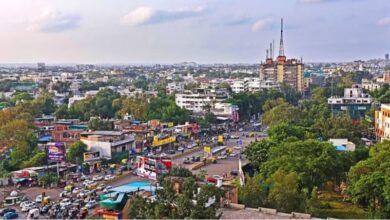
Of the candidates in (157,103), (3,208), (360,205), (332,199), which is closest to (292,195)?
(360,205)

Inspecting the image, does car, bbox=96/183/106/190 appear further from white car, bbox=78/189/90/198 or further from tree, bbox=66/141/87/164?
tree, bbox=66/141/87/164

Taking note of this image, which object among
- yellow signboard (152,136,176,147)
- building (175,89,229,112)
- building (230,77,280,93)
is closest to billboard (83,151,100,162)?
yellow signboard (152,136,176,147)

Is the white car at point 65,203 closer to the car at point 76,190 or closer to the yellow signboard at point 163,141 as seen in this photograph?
the car at point 76,190

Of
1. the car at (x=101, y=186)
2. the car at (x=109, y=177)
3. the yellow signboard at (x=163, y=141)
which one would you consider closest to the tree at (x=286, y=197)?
the car at (x=101, y=186)

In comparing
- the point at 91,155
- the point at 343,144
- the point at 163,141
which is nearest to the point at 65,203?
the point at 91,155

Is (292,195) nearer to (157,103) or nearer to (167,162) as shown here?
(167,162)
